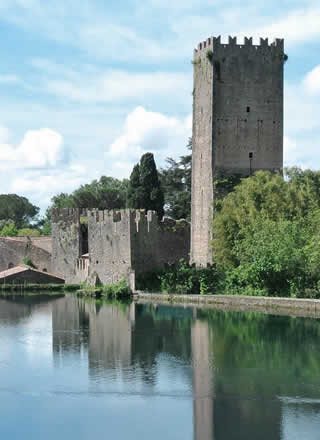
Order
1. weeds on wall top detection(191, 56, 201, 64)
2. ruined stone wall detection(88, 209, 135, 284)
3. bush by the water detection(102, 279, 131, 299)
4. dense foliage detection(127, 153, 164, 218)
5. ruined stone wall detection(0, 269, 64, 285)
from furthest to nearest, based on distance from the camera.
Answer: dense foliage detection(127, 153, 164, 218) < ruined stone wall detection(0, 269, 64, 285) < weeds on wall top detection(191, 56, 201, 64) < ruined stone wall detection(88, 209, 135, 284) < bush by the water detection(102, 279, 131, 299)

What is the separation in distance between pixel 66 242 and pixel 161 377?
86.7ft

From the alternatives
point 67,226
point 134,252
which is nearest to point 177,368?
point 134,252

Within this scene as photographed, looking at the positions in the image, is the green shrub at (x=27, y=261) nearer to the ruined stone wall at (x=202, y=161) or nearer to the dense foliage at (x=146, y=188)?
the dense foliage at (x=146, y=188)

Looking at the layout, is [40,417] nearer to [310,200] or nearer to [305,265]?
[305,265]

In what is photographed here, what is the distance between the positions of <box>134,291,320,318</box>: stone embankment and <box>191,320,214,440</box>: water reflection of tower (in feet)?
11.4

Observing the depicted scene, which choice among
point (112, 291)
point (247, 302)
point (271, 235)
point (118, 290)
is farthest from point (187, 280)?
point (247, 302)

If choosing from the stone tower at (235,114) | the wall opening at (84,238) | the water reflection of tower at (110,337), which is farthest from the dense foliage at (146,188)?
the water reflection of tower at (110,337)

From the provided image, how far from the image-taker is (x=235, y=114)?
39.2 metres

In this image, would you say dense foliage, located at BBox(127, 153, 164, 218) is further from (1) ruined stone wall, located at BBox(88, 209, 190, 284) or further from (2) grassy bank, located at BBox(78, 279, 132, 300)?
(2) grassy bank, located at BBox(78, 279, 132, 300)

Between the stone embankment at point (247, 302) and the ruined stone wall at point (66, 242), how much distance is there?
379 inches

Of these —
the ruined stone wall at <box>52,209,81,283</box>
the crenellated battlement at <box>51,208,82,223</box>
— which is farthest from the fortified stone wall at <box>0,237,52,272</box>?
the crenellated battlement at <box>51,208,82,223</box>

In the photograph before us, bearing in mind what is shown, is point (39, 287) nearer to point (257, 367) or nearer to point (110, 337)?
point (110, 337)

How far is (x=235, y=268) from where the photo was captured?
3469cm

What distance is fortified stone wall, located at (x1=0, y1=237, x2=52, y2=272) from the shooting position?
49.0 meters
